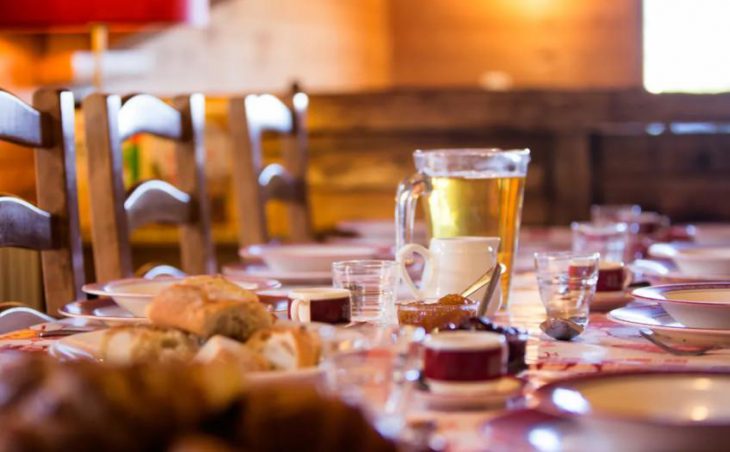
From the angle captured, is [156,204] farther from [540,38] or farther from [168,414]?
[540,38]

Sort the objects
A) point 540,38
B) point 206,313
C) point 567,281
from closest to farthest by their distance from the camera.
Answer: point 206,313 → point 567,281 → point 540,38

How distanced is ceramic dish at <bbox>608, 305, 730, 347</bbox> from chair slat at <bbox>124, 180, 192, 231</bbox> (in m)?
0.98

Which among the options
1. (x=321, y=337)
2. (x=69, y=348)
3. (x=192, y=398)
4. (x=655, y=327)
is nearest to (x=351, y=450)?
(x=192, y=398)

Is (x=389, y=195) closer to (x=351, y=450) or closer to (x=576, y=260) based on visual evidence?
(x=576, y=260)

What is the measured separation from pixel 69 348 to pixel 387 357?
39cm

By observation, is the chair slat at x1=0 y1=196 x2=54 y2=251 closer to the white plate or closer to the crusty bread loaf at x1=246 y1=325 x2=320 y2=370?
the white plate

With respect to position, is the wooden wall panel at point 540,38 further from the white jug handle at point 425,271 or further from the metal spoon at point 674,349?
the metal spoon at point 674,349

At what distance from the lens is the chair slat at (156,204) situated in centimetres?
204

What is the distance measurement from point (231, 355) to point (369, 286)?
466 millimetres

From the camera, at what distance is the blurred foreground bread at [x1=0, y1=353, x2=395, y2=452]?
57 cm

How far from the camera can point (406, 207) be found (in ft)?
5.04

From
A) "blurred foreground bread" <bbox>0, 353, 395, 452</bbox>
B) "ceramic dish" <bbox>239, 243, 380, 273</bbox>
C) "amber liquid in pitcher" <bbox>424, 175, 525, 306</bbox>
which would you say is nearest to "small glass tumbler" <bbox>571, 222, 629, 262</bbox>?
"ceramic dish" <bbox>239, 243, 380, 273</bbox>

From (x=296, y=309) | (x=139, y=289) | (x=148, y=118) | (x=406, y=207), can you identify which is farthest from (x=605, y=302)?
(x=148, y=118)

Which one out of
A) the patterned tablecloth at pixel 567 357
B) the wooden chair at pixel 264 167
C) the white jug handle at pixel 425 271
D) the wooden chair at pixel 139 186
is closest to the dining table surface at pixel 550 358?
the patterned tablecloth at pixel 567 357
